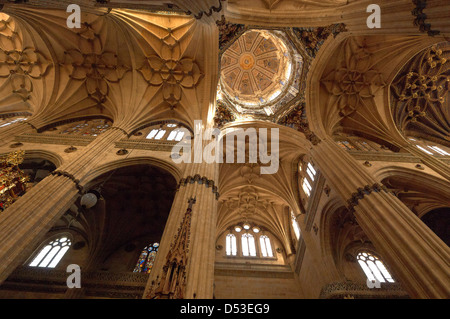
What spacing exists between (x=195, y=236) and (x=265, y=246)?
423 inches

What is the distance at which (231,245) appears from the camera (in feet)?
47.6

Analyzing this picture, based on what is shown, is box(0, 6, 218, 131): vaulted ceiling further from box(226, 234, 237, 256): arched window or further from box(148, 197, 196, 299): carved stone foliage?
box(226, 234, 237, 256): arched window

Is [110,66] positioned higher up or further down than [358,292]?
higher up

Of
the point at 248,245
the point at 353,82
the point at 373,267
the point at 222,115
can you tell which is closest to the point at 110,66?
the point at 222,115

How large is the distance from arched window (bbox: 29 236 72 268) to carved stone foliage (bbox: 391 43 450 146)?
19.3 metres

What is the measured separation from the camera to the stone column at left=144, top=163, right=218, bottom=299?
14.4ft

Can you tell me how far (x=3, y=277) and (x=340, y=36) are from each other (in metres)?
14.0

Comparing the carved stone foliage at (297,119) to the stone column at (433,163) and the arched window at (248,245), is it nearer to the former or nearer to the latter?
the stone column at (433,163)

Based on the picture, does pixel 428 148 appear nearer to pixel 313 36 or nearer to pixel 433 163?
pixel 433 163

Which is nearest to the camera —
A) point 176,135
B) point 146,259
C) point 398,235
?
point 398,235

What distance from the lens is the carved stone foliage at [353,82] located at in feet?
40.1

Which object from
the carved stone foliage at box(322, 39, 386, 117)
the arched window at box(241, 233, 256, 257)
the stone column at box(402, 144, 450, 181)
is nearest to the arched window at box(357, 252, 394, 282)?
the stone column at box(402, 144, 450, 181)

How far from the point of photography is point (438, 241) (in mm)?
5516
